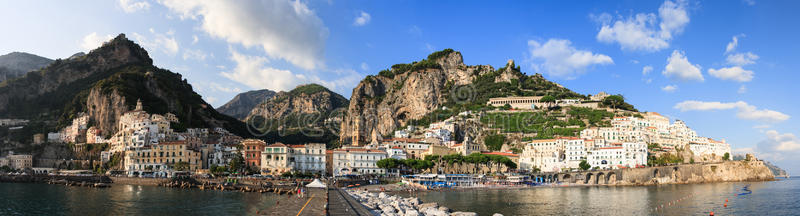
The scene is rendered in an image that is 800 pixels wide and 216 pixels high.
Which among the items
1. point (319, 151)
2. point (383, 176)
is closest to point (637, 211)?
point (383, 176)

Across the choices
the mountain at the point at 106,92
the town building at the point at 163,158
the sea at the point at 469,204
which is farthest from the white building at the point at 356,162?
the mountain at the point at 106,92

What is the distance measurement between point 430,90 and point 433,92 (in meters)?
1.20

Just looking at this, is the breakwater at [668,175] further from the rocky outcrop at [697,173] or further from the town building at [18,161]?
the town building at [18,161]

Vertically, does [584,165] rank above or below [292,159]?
below

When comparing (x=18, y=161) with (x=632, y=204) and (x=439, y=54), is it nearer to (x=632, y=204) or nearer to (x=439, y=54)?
(x=632, y=204)

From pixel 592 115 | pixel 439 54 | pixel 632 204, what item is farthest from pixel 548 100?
pixel 632 204

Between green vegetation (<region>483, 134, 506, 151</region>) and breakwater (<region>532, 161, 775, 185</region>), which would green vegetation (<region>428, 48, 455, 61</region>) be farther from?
breakwater (<region>532, 161, 775, 185</region>)

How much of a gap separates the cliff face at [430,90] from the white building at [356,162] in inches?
2067

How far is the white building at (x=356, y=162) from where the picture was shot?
8669 centimetres

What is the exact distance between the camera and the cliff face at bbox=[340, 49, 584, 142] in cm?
14788

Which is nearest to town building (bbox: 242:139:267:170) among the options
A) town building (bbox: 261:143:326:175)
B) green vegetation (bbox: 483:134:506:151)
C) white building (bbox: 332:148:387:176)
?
town building (bbox: 261:143:326:175)

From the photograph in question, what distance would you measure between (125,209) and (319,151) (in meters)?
43.1

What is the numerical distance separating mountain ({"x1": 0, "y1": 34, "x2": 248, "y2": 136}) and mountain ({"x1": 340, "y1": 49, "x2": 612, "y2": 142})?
37.0 m

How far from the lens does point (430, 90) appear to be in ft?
500
